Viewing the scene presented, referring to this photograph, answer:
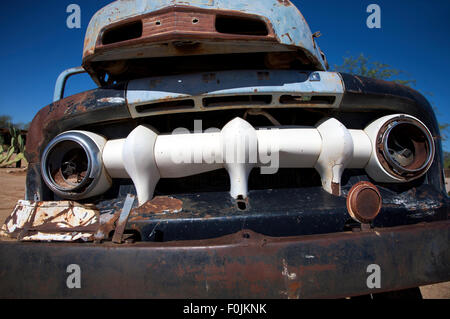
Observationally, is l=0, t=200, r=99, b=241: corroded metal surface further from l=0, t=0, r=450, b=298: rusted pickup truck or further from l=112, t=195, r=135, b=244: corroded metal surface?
l=112, t=195, r=135, b=244: corroded metal surface

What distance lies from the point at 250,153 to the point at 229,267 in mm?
503

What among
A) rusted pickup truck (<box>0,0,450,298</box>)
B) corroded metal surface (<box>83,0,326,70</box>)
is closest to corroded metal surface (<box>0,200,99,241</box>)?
rusted pickup truck (<box>0,0,450,298</box>)

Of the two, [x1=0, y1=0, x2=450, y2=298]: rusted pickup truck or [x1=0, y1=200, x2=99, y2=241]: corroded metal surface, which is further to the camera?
[x1=0, y1=200, x2=99, y2=241]: corroded metal surface

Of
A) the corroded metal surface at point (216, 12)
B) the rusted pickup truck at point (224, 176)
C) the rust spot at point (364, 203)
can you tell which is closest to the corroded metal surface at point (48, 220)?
the rusted pickup truck at point (224, 176)

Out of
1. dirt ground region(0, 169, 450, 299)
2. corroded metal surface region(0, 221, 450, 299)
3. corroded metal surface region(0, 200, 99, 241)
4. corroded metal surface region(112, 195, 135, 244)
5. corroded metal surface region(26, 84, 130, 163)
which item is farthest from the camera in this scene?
dirt ground region(0, 169, 450, 299)

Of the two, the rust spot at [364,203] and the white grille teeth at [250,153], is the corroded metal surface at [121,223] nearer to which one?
the white grille teeth at [250,153]

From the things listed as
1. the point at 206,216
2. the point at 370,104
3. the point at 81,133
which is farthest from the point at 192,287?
the point at 370,104

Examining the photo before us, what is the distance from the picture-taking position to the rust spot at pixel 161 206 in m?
1.26

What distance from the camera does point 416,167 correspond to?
138cm

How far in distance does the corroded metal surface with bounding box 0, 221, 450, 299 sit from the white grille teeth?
13.9 inches

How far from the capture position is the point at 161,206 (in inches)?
51.3

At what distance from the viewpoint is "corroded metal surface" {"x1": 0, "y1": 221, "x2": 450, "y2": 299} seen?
945 mm

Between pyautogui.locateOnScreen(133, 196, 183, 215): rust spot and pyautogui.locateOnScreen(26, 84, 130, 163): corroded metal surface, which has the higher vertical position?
pyautogui.locateOnScreen(26, 84, 130, 163): corroded metal surface

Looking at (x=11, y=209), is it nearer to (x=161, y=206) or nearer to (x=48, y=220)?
(x=48, y=220)
